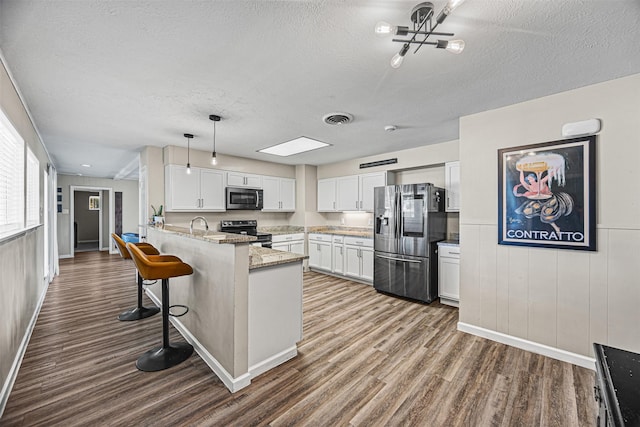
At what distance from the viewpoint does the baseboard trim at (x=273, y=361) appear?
2094 millimetres

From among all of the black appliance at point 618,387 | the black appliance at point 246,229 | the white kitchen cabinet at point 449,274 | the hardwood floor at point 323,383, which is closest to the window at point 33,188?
the hardwood floor at point 323,383

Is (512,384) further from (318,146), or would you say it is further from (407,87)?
(318,146)

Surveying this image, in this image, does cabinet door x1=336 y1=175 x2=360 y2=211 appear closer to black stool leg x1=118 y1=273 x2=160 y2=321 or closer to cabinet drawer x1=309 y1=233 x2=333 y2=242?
cabinet drawer x1=309 y1=233 x2=333 y2=242

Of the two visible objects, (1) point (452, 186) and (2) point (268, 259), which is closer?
(2) point (268, 259)

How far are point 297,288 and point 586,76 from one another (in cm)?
294

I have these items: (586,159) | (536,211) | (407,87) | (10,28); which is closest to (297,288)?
(407,87)

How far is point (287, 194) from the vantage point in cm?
600

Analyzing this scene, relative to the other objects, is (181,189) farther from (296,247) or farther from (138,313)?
(296,247)

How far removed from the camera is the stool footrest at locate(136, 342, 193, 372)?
2.21 meters

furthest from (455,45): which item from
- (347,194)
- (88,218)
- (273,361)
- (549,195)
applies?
(88,218)

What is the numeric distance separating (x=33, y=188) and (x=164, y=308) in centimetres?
263

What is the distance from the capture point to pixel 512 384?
2033 mm

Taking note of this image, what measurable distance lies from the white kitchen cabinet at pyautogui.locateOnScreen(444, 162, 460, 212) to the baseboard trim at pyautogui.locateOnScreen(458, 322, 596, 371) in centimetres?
182

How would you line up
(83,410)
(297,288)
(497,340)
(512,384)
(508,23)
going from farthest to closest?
1. (497,340)
2. (297,288)
3. (512,384)
4. (83,410)
5. (508,23)
